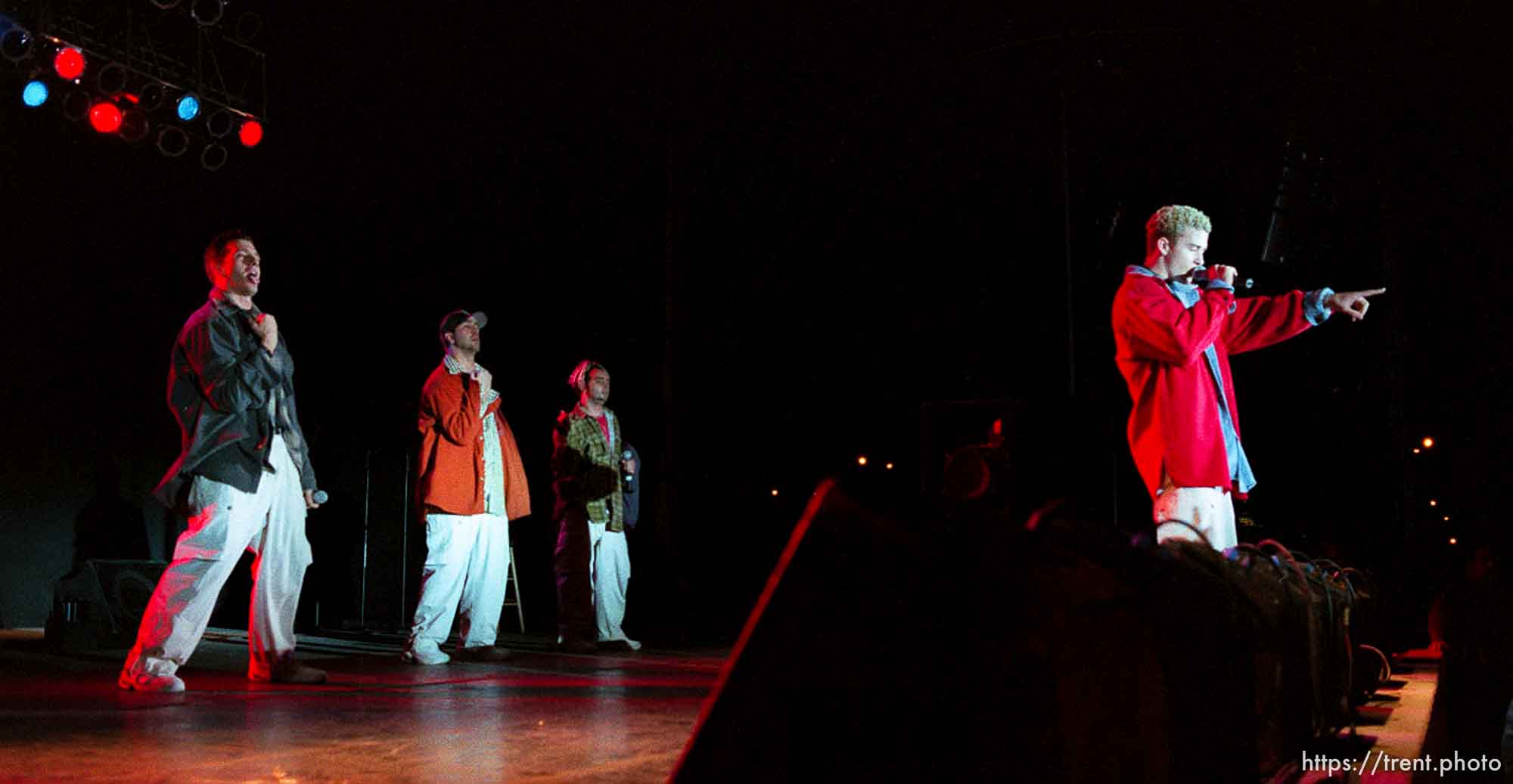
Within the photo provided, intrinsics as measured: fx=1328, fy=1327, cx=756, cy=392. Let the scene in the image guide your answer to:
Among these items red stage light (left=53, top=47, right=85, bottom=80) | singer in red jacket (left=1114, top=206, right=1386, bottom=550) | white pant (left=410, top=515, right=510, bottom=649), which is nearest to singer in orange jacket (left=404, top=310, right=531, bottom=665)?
white pant (left=410, top=515, right=510, bottom=649)

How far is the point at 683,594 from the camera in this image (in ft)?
30.0

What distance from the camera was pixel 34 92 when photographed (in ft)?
23.9

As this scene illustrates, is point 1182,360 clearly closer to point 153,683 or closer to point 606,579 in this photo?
point 153,683

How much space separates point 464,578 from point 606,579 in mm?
1294

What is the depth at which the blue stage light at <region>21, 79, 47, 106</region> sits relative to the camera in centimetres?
728

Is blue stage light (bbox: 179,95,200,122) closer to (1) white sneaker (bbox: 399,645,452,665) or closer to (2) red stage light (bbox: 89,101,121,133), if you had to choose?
(2) red stage light (bbox: 89,101,121,133)

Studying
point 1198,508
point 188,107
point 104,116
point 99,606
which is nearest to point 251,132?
point 188,107

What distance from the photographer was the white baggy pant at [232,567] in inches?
178

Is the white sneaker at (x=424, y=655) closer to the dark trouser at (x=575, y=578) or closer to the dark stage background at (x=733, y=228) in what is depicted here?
the dark trouser at (x=575, y=578)

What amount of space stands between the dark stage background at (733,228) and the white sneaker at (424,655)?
273 centimetres

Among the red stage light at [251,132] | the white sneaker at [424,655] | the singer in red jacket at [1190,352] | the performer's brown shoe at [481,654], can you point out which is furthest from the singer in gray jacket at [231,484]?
the red stage light at [251,132]

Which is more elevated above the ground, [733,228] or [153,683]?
[733,228]

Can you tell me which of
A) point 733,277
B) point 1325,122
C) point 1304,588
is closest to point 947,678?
point 1304,588

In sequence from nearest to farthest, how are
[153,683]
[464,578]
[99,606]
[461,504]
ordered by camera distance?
[153,683], [461,504], [464,578], [99,606]
